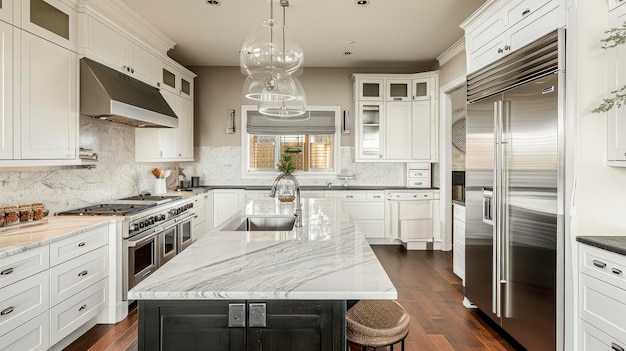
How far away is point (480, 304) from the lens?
9.96 ft

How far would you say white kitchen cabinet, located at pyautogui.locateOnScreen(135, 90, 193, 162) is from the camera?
14.7 feet

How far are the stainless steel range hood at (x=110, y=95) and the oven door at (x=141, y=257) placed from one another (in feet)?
3.72

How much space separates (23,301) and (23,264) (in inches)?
8.7

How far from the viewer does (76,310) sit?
260 centimetres

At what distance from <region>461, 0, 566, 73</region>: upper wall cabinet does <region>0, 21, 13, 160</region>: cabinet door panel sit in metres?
3.45

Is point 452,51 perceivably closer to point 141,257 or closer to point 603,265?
point 603,265

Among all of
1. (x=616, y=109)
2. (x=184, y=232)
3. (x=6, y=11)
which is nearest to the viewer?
(x=616, y=109)

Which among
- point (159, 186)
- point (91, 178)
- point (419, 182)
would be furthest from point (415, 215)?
point (91, 178)

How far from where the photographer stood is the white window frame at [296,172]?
6074mm

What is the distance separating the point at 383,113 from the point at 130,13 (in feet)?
12.1

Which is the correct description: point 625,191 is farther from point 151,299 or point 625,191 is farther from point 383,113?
point 383,113

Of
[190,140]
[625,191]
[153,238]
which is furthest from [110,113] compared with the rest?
[625,191]

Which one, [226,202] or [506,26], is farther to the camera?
[226,202]

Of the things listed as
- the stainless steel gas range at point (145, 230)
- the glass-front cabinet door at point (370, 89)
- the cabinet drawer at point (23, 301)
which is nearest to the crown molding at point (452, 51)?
the glass-front cabinet door at point (370, 89)
